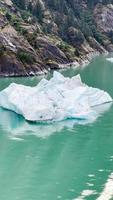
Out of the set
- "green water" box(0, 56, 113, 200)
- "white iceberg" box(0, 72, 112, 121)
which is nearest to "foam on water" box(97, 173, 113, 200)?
"green water" box(0, 56, 113, 200)

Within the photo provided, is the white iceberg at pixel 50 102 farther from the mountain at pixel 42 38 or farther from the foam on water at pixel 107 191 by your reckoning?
the mountain at pixel 42 38

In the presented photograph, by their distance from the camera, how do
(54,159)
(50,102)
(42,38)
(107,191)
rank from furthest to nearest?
(42,38) → (50,102) → (54,159) → (107,191)

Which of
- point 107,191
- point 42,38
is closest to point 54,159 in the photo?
point 107,191

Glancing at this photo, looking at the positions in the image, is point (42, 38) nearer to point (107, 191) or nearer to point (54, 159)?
point (54, 159)

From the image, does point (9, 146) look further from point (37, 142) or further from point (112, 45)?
point (112, 45)

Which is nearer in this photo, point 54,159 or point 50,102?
point 54,159

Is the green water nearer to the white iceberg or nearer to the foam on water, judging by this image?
the foam on water
